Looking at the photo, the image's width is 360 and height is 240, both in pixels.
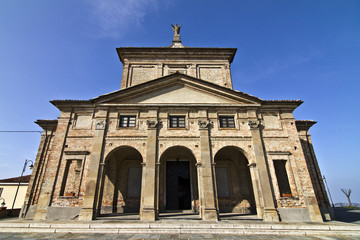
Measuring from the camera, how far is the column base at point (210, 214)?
10.1 meters

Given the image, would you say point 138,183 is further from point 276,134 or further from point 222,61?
point 222,61

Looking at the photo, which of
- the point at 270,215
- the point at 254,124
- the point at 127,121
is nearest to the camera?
the point at 270,215

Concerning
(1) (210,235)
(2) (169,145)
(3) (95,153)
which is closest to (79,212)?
(3) (95,153)

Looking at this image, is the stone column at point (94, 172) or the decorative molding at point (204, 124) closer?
the stone column at point (94, 172)

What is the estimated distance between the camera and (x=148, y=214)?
33.1 feet

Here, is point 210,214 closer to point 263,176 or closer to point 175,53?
point 263,176

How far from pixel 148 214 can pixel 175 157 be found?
513cm

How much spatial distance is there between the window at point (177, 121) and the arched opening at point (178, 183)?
1783 mm

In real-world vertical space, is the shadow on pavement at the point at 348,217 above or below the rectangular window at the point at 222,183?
below

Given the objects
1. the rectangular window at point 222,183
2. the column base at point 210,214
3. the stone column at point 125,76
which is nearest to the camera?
the column base at point 210,214

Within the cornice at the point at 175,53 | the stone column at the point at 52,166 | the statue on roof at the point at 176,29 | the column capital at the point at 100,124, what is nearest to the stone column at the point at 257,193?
the column capital at the point at 100,124

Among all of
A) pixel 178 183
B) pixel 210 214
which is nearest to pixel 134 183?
pixel 178 183

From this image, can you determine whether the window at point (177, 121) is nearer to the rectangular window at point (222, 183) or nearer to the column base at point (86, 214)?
the rectangular window at point (222, 183)

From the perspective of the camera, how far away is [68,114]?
516 inches
